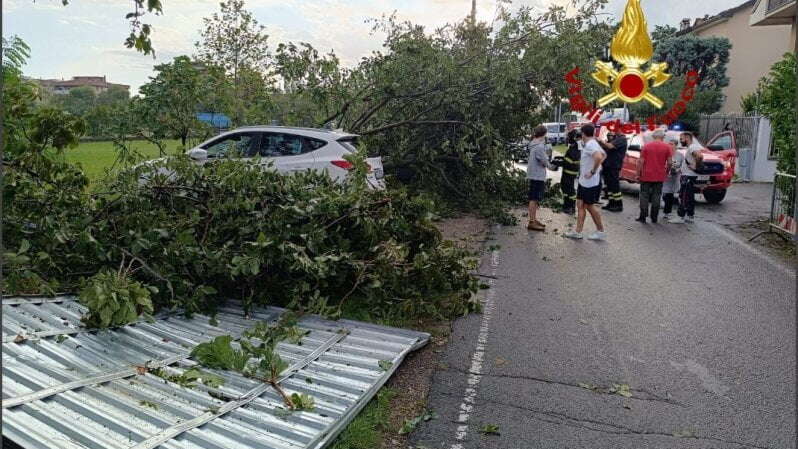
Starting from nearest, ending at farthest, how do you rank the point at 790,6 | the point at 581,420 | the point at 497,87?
1. the point at 581,420
2. the point at 497,87
3. the point at 790,6

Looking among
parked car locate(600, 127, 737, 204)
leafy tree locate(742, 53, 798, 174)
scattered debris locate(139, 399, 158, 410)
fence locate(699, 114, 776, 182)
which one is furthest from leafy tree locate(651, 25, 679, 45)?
scattered debris locate(139, 399, 158, 410)

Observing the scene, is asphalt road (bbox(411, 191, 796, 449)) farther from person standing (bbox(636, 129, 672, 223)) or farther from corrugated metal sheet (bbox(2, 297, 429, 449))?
person standing (bbox(636, 129, 672, 223))

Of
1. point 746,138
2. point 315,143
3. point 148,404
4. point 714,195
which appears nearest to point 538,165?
point 315,143

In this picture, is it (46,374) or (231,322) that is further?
(231,322)

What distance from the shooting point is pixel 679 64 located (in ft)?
127

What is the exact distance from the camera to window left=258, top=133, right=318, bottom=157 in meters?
10.1

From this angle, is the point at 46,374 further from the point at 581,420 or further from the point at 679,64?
the point at 679,64

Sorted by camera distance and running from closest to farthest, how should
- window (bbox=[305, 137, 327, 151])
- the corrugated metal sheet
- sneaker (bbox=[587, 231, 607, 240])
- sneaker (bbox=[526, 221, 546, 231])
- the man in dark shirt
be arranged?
the corrugated metal sheet, window (bbox=[305, 137, 327, 151]), sneaker (bbox=[587, 231, 607, 240]), sneaker (bbox=[526, 221, 546, 231]), the man in dark shirt

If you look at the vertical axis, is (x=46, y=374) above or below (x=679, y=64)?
below

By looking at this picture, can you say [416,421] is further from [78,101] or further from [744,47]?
[744,47]

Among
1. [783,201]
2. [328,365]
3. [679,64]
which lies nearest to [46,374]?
[328,365]

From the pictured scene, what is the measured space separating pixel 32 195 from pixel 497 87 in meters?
8.33

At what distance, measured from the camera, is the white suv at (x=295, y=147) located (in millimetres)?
9906

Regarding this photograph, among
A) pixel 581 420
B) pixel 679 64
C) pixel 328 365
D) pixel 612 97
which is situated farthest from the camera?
pixel 679 64
